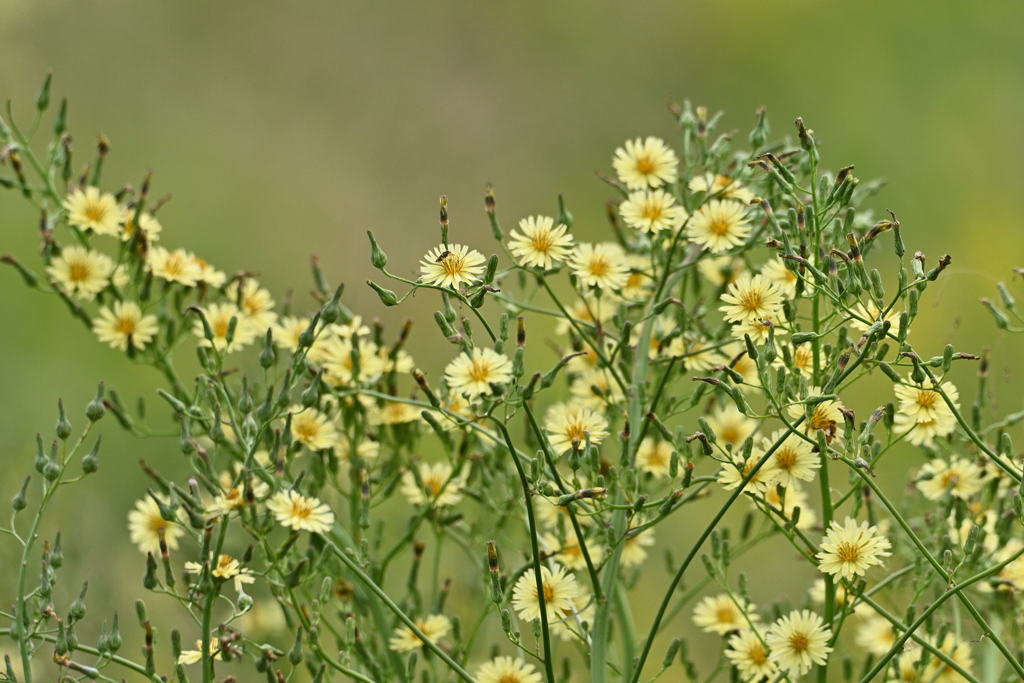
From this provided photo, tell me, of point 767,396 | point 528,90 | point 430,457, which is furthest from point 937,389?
point 528,90

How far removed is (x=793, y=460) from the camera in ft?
1.39

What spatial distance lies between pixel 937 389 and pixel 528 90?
1.31 m

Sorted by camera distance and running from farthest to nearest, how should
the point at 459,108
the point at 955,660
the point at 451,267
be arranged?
the point at 459,108 < the point at 955,660 < the point at 451,267

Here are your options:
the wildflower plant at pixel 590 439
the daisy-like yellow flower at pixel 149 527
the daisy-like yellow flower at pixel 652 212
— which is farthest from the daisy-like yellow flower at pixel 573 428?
the daisy-like yellow flower at pixel 149 527

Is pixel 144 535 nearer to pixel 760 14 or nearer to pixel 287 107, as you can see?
pixel 287 107

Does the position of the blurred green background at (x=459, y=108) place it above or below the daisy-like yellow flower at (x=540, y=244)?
above

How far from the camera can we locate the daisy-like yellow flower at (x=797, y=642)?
0.42 m

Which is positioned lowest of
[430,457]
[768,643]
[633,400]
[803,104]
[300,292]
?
[768,643]

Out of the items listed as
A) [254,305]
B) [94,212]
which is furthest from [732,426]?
[94,212]

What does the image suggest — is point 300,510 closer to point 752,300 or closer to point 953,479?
point 752,300

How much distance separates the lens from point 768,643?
432 mm

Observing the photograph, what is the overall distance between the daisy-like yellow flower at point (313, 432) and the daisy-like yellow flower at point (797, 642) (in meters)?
0.25

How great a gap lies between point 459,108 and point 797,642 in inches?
51.0

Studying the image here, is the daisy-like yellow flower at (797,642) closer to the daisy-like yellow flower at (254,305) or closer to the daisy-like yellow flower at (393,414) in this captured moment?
the daisy-like yellow flower at (393,414)
